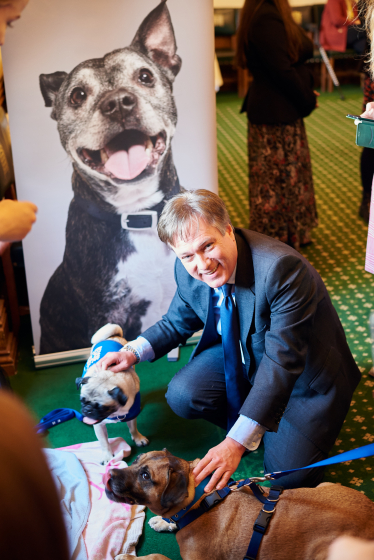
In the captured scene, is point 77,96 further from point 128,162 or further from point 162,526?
point 162,526

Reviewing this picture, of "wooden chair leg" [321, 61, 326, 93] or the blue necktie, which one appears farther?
"wooden chair leg" [321, 61, 326, 93]

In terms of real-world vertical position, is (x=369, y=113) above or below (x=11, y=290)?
above

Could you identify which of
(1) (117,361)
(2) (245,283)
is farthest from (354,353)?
(1) (117,361)

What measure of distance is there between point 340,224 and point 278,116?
1.18 metres

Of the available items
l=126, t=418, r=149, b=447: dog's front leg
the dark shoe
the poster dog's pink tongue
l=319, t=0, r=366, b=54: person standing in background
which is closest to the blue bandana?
l=126, t=418, r=149, b=447: dog's front leg

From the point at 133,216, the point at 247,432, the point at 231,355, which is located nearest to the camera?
the point at 247,432

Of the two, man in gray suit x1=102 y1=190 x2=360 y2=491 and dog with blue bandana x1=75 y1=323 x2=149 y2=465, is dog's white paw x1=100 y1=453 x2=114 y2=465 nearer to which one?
dog with blue bandana x1=75 y1=323 x2=149 y2=465

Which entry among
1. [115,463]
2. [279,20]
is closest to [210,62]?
[279,20]

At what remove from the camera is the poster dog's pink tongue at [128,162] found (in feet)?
8.13

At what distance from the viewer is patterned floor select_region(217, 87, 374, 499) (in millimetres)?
2223

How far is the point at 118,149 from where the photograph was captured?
2463 millimetres

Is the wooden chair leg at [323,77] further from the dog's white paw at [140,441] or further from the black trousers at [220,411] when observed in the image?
the dog's white paw at [140,441]

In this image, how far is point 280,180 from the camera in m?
3.62

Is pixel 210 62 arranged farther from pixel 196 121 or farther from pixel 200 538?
pixel 200 538
